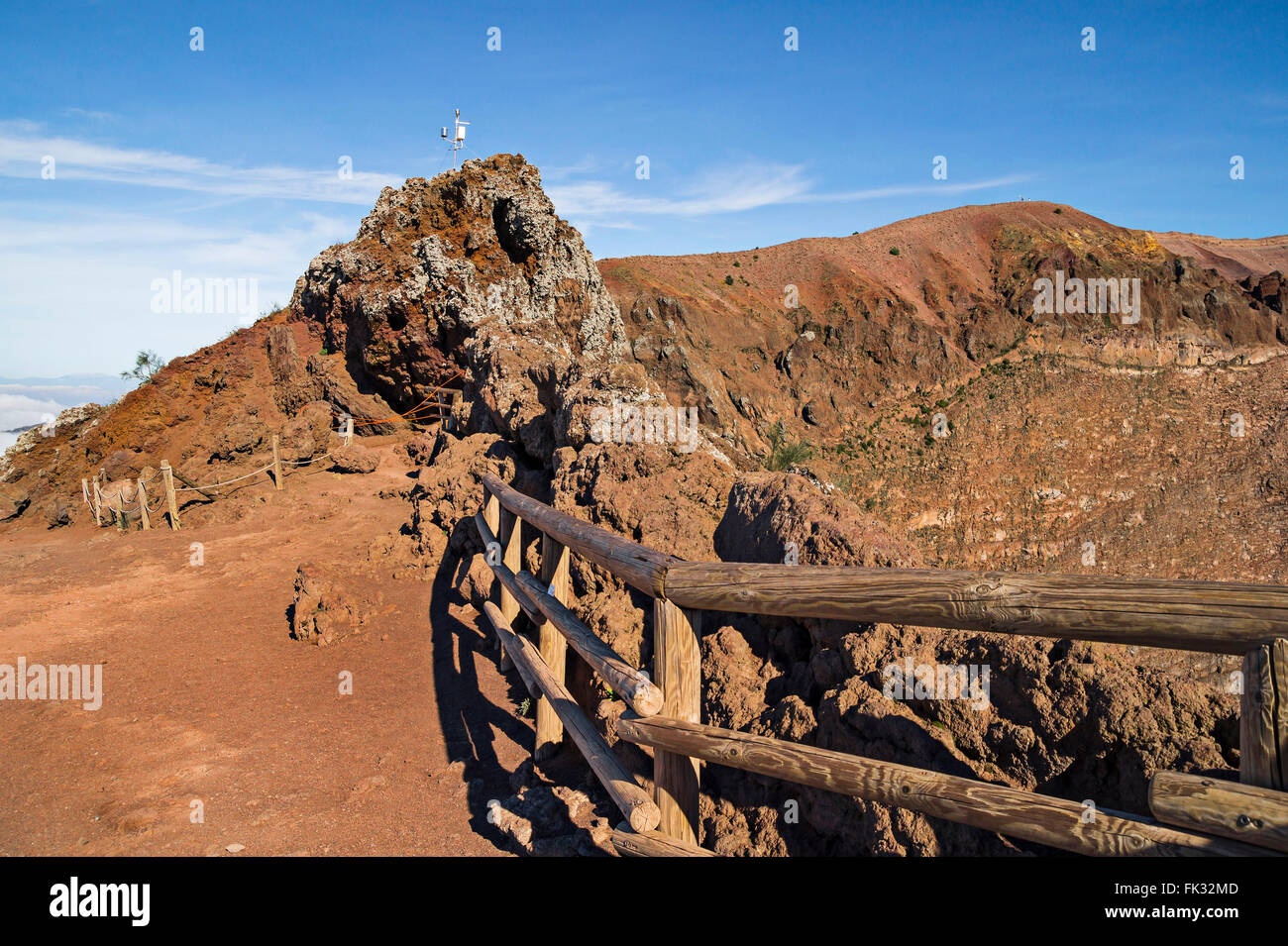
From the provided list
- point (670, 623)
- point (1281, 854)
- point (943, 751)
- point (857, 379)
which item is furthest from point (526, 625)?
point (857, 379)

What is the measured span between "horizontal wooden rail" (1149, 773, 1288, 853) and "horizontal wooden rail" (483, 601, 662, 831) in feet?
5.97

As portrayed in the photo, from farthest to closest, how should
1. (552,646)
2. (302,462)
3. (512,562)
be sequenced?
(302,462), (512,562), (552,646)

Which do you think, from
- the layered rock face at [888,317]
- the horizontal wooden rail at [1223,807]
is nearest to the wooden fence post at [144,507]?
the horizontal wooden rail at [1223,807]

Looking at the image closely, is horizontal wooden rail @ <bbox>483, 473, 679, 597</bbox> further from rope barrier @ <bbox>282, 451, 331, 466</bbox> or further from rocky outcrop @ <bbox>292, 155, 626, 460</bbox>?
rocky outcrop @ <bbox>292, 155, 626, 460</bbox>

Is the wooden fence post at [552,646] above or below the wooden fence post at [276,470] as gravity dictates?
below

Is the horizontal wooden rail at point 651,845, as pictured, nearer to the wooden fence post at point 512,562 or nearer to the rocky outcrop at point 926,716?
the rocky outcrop at point 926,716

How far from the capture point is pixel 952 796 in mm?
2021

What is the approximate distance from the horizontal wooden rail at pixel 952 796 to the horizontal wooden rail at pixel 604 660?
0.12 metres

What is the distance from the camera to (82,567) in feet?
29.3

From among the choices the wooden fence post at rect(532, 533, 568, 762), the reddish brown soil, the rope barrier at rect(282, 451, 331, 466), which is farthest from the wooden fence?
the reddish brown soil

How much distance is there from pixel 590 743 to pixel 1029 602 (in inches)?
Result: 92.4

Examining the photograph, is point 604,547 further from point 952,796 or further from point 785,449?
point 785,449

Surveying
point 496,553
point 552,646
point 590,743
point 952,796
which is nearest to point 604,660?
point 590,743

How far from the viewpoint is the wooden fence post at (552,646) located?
4.54 metres
